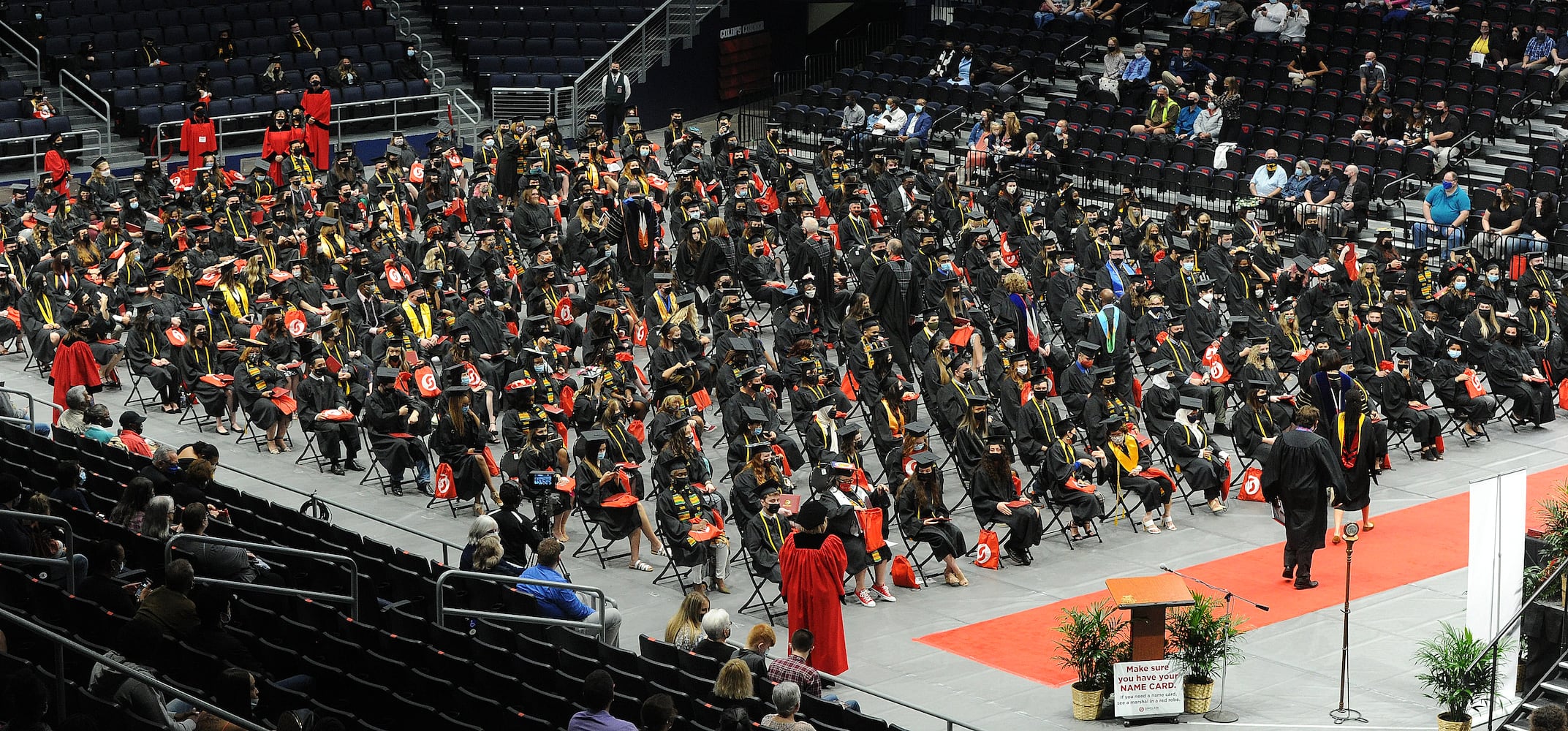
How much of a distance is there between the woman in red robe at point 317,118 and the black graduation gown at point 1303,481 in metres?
20.0

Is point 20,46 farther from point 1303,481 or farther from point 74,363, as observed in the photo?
point 1303,481

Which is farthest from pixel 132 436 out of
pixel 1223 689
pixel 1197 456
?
pixel 1197 456

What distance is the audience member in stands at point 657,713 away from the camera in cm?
959

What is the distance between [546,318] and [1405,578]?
8.71m

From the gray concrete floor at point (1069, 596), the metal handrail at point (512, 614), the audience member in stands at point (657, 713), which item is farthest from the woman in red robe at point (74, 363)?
the audience member in stands at point (657, 713)

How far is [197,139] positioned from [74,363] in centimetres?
1202

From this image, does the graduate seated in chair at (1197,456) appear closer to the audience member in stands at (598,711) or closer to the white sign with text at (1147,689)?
the white sign with text at (1147,689)

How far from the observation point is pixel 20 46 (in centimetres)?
3253

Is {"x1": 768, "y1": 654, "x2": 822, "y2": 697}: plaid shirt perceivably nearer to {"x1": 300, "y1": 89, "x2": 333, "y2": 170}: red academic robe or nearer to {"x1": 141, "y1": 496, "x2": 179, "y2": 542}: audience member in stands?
{"x1": 141, "y1": 496, "x2": 179, "y2": 542}: audience member in stands

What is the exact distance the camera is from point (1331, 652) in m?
13.9

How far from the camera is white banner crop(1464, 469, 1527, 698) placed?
12672 mm

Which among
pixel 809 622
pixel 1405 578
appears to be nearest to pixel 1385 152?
pixel 1405 578

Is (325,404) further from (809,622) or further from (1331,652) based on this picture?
(1331,652)

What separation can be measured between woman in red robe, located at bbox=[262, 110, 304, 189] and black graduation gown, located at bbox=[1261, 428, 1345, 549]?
18816 mm
